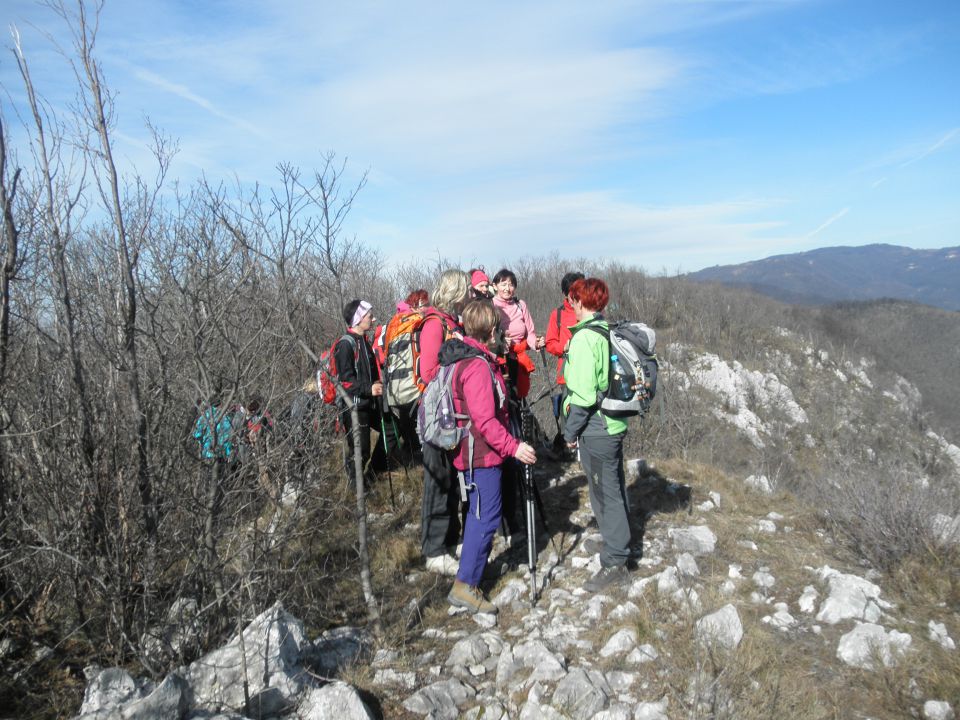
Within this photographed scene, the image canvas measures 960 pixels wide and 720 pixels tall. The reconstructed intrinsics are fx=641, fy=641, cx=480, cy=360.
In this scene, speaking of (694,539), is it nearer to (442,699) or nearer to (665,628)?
(665,628)

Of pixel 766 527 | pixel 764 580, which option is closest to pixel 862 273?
pixel 766 527

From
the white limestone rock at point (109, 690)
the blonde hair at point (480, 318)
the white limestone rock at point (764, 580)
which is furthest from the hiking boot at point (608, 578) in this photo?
the white limestone rock at point (109, 690)

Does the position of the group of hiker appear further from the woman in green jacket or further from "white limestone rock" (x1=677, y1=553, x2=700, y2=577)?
"white limestone rock" (x1=677, y1=553, x2=700, y2=577)

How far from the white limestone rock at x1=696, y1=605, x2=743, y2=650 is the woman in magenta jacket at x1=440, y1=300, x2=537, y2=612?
3.78ft

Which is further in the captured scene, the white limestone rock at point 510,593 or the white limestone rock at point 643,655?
the white limestone rock at point 510,593

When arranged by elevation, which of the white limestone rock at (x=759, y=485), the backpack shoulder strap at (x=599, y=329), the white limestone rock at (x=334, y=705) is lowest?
the white limestone rock at (x=759, y=485)

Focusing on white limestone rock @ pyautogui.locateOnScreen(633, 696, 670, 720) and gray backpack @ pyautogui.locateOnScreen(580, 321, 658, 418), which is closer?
white limestone rock @ pyautogui.locateOnScreen(633, 696, 670, 720)

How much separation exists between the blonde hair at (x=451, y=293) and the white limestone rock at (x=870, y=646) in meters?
2.89

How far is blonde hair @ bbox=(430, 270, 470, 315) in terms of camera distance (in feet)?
14.2

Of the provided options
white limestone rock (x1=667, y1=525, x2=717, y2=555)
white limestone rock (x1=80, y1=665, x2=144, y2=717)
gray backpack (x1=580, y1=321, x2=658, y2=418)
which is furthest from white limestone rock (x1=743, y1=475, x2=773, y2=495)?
white limestone rock (x1=80, y1=665, x2=144, y2=717)

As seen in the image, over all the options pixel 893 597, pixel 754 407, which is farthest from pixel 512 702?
pixel 754 407

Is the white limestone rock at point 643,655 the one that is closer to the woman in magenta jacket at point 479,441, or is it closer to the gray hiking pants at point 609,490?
the gray hiking pants at point 609,490

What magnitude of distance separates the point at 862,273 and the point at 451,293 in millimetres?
115206

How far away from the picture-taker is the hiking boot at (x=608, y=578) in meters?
3.90
